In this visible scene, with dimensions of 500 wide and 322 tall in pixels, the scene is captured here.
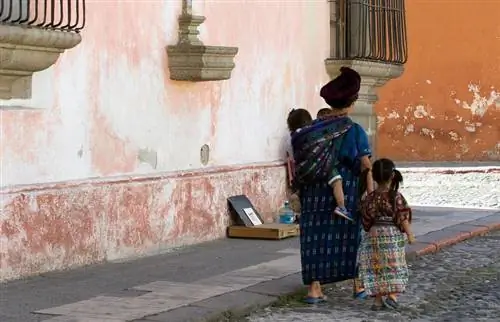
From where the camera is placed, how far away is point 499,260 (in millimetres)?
10500

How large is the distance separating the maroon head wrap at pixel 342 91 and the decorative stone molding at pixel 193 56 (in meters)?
2.68

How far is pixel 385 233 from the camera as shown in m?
7.68

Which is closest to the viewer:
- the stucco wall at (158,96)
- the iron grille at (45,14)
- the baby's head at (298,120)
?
the iron grille at (45,14)

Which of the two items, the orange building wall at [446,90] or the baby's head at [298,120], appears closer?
the baby's head at [298,120]

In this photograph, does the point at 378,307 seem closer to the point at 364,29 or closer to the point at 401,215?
the point at 401,215

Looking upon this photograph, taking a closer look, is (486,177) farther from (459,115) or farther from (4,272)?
(4,272)

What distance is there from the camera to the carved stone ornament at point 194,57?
Result: 10.4 meters

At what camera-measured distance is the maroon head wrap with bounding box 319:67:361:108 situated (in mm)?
7848

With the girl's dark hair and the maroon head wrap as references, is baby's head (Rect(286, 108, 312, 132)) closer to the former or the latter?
the maroon head wrap

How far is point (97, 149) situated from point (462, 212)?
21.0 ft

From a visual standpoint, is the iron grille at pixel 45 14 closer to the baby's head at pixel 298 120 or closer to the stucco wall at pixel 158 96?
the stucco wall at pixel 158 96

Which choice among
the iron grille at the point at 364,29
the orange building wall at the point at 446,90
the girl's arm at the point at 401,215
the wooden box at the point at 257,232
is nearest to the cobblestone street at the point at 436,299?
the girl's arm at the point at 401,215

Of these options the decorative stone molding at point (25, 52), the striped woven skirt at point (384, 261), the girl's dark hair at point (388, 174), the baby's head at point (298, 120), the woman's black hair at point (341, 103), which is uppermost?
the decorative stone molding at point (25, 52)

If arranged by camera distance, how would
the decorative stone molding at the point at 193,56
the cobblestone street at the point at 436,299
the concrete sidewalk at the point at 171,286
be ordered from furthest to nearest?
the decorative stone molding at the point at 193,56 → the cobblestone street at the point at 436,299 → the concrete sidewalk at the point at 171,286
